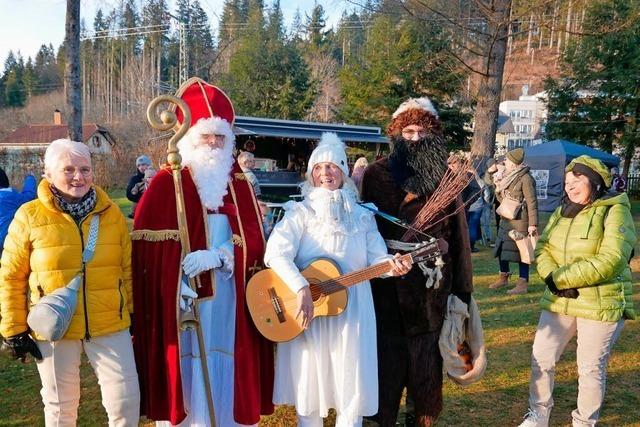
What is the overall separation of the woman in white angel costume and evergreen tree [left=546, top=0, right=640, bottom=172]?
808 inches

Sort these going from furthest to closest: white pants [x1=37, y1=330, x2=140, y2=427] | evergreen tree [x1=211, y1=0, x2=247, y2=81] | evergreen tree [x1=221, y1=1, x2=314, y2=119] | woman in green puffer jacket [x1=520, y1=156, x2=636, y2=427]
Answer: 1. evergreen tree [x1=211, y1=0, x2=247, y2=81]
2. evergreen tree [x1=221, y1=1, x2=314, y2=119]
3. woman in green puffer jacket [x1=520, y1=156, x2=636, y2=427]
4. white pants [x1=37, y1=330, x2=140, y2=427]

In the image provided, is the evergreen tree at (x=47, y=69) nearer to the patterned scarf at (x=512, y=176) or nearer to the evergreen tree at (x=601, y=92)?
the evergreen tree at (x=601, y=92)

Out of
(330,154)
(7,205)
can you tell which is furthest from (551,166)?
(7,205)

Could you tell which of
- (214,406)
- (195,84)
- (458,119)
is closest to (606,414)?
(214,406)

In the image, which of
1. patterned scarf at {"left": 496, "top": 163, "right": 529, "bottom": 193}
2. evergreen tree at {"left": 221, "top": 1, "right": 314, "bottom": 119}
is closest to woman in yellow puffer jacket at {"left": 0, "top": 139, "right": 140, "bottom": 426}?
patterned scarf at {"left": 496, "top": 163, "right": 529, "bottom": 193}

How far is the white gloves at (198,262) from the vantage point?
2.68 meters

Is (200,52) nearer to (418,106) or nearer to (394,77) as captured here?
(394,77)

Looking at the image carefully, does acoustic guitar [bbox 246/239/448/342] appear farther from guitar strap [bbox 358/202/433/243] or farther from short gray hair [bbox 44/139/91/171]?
short gray hair [bbox 44/139/91/171]

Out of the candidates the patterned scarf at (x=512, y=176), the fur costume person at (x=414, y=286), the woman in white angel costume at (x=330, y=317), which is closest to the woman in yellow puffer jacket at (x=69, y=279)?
the woman in white angel costume at (x=330, y=317)

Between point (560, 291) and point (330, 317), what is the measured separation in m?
1.57

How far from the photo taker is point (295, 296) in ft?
9.04

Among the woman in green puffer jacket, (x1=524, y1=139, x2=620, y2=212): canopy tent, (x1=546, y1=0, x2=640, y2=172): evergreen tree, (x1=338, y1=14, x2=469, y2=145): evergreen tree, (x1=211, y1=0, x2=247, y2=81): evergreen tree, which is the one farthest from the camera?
(x1=211, y1=0, x2=247, y2=81): evergreen tree

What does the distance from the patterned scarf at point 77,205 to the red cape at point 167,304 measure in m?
0.28

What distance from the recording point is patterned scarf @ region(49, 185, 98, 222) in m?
2.51
